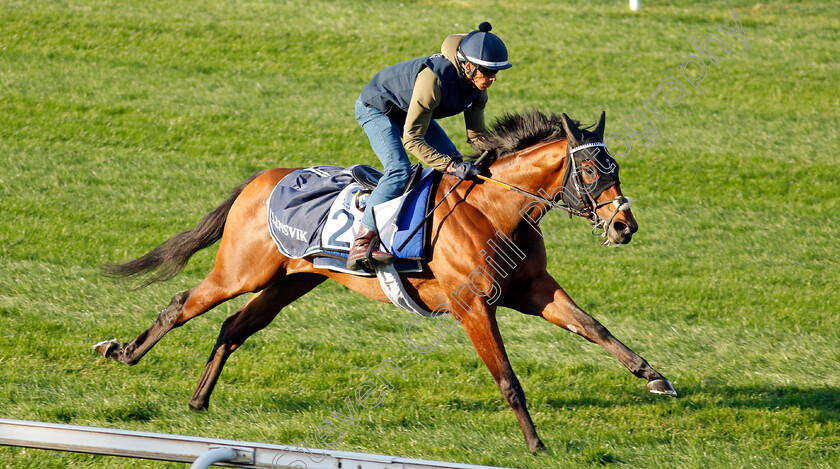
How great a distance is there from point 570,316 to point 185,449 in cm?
257

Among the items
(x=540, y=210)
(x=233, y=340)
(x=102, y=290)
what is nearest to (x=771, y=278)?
(x=540, y=210)

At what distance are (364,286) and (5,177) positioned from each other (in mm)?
6390

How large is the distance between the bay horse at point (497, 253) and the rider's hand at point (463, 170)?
0.49 ft

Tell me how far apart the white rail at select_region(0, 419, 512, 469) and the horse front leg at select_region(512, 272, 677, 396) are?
2.08 m

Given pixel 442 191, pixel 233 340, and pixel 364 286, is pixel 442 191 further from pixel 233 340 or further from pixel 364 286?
pixel 233 340

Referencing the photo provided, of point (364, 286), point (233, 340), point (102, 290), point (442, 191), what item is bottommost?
point (102, 290)

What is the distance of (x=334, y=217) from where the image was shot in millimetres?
5465

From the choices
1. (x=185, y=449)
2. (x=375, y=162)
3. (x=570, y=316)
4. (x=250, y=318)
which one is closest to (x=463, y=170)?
(x=570, y=316)

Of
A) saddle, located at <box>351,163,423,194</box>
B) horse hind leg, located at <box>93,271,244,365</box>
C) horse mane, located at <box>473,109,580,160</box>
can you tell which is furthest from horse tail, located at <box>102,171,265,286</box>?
horse mane, located at <box>473,109,580,160</box>

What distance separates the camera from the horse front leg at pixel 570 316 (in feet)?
16.0

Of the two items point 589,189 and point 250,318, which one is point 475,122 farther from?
point 250,318

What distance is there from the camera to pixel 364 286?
5.57 metres

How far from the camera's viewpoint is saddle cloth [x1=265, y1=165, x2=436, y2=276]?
5.17 metres

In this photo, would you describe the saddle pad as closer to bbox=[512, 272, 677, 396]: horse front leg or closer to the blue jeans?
the blue jeans
